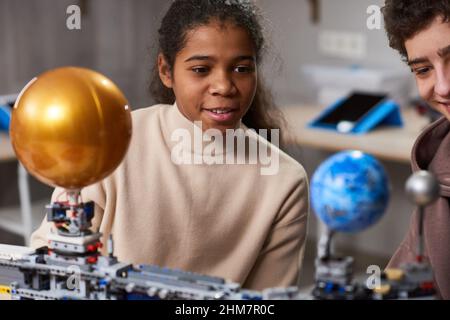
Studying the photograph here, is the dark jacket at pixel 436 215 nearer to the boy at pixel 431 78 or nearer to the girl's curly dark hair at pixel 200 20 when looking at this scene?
the boy at pixel 431 78

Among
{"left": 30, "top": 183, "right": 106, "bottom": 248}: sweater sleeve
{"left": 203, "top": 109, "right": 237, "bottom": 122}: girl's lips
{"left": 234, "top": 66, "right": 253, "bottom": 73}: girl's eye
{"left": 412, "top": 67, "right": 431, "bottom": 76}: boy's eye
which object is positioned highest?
{"left": 234, "top": 66, "right": 253, "bottom": 73}: girl's eye

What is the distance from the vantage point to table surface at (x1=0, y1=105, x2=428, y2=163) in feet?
7.50

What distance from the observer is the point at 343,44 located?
9.82ft

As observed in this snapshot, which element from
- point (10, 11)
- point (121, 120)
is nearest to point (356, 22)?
point (10, 11)

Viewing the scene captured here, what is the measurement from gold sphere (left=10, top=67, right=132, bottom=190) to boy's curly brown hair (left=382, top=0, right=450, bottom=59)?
0.46 meters

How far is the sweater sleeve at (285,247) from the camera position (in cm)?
105

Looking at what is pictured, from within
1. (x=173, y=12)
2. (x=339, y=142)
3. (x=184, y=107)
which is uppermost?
(x=173, y=12)

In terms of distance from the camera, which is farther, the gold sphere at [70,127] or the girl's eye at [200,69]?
the girl's eye at [200,69]

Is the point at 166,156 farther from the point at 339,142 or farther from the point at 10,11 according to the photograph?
the point at 10,11

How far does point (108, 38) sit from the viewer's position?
122 inches

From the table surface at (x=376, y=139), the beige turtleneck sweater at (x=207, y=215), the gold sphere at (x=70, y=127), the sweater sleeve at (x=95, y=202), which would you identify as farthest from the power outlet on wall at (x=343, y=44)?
the gold sphere at (x=70, y=127)

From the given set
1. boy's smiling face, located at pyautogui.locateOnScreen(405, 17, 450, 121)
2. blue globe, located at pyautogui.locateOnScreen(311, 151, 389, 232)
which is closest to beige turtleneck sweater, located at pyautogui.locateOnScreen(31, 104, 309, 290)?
boy's smiling face, located at pyautogui.locateOnScreen(405, 17, 450, 121)

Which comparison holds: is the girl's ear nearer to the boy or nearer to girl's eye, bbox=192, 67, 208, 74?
girl's eye, bbox=192, 67, 208, 74
